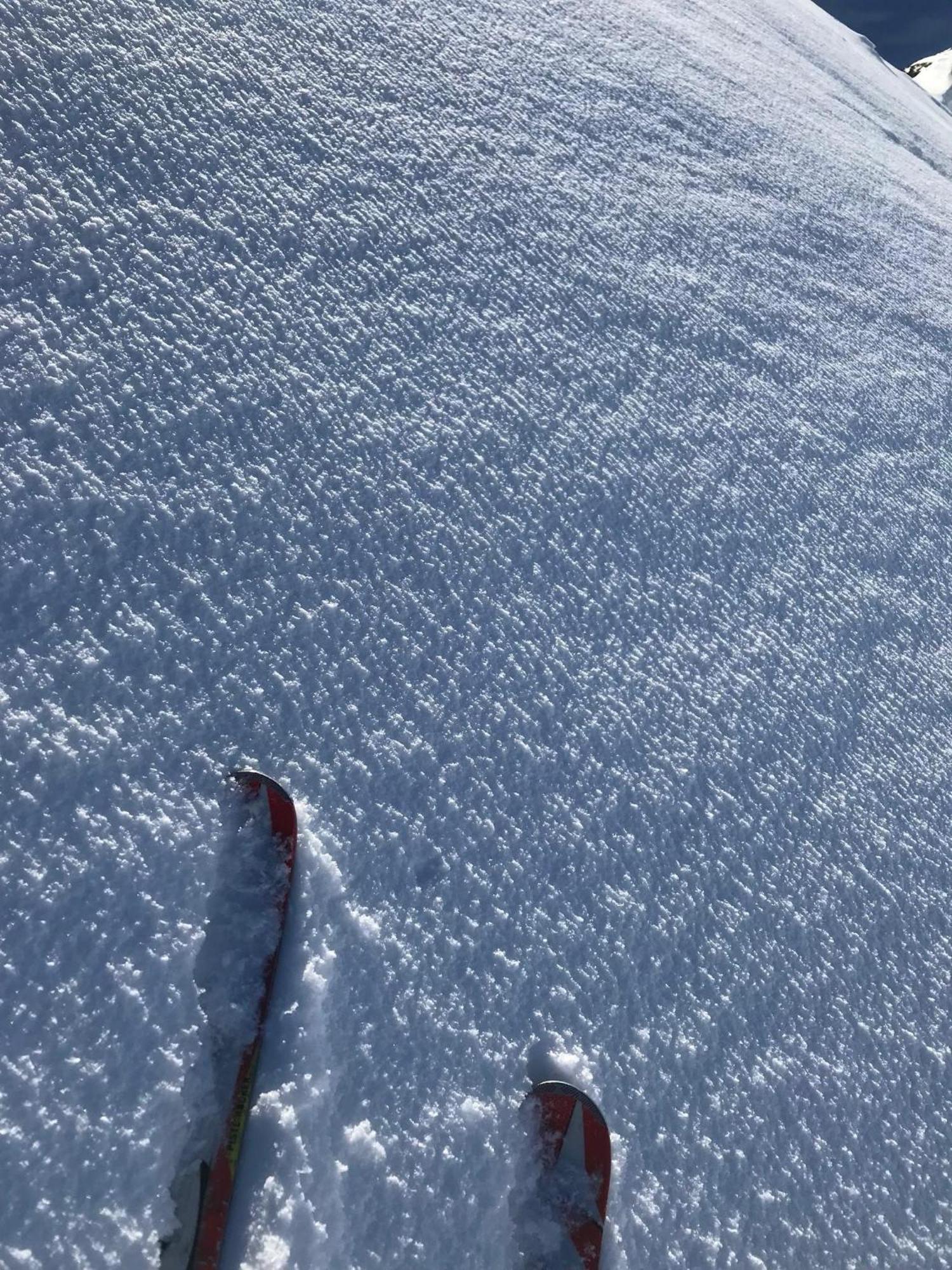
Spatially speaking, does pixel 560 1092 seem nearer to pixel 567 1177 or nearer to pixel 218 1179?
pixel 567 1177

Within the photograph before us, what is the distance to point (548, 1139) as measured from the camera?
34.9 inches

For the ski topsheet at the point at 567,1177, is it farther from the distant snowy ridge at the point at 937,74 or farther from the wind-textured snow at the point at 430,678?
the distant snowy ridge at the point at 937,74

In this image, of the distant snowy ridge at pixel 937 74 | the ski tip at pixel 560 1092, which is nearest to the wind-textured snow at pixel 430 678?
the ski tip at pixel 560 1092

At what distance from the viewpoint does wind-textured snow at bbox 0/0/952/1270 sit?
841mm

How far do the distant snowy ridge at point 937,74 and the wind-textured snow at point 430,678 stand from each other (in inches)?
346

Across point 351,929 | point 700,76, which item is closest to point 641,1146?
point 351,929

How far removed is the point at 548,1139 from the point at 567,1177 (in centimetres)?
4

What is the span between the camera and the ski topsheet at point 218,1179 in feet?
2.44

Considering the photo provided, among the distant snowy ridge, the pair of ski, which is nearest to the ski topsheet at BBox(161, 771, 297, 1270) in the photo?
the pair of ski

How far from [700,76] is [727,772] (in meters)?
2.19

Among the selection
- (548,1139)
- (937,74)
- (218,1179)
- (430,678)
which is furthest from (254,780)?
(937,74)

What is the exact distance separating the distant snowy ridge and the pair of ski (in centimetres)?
984

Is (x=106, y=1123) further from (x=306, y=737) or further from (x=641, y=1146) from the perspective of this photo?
(x=641, y=1146)

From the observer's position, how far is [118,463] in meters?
1.08
